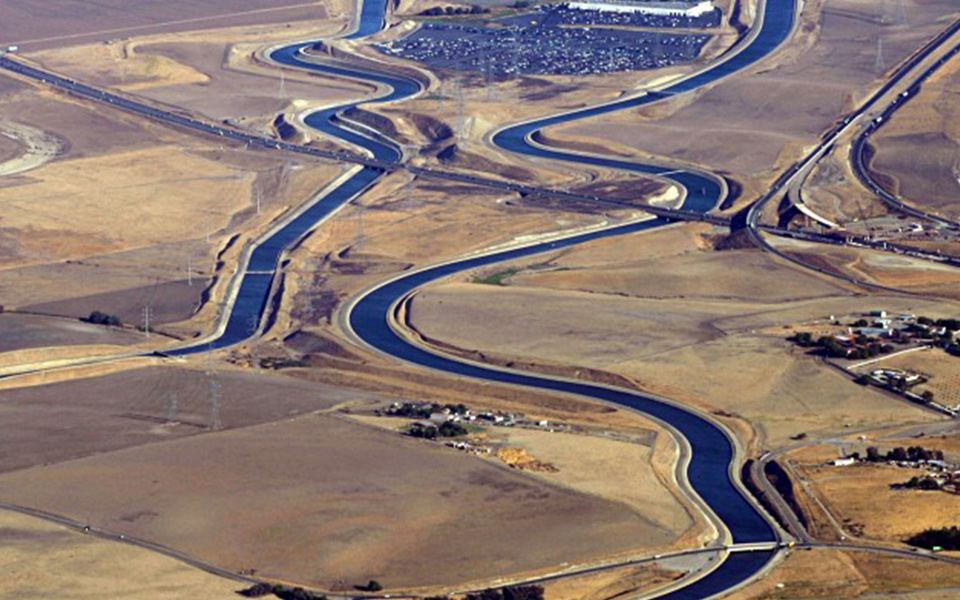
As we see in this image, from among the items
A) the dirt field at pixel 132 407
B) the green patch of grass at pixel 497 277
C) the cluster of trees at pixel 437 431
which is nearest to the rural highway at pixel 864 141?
the green patch of grass at pixel 497 277

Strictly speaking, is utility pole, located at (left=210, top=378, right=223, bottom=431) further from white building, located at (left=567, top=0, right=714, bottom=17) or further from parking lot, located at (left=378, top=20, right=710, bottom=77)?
white building, located at (left=567, top=0, right=714, bottom=17)

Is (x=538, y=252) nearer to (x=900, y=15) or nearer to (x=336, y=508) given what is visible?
(x=336, y=508)

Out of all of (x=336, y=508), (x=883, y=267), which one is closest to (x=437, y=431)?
(x=336, y=508)

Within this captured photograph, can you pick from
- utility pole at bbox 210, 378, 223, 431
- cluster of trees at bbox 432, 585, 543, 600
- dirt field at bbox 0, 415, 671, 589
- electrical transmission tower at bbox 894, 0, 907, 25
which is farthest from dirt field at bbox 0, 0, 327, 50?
cluster of trees at bbox 432, 585, 543, 600

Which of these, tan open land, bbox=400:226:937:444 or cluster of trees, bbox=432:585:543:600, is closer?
cluster of trees, bbox=432:585:543:600

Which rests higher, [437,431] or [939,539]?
[939,539]
